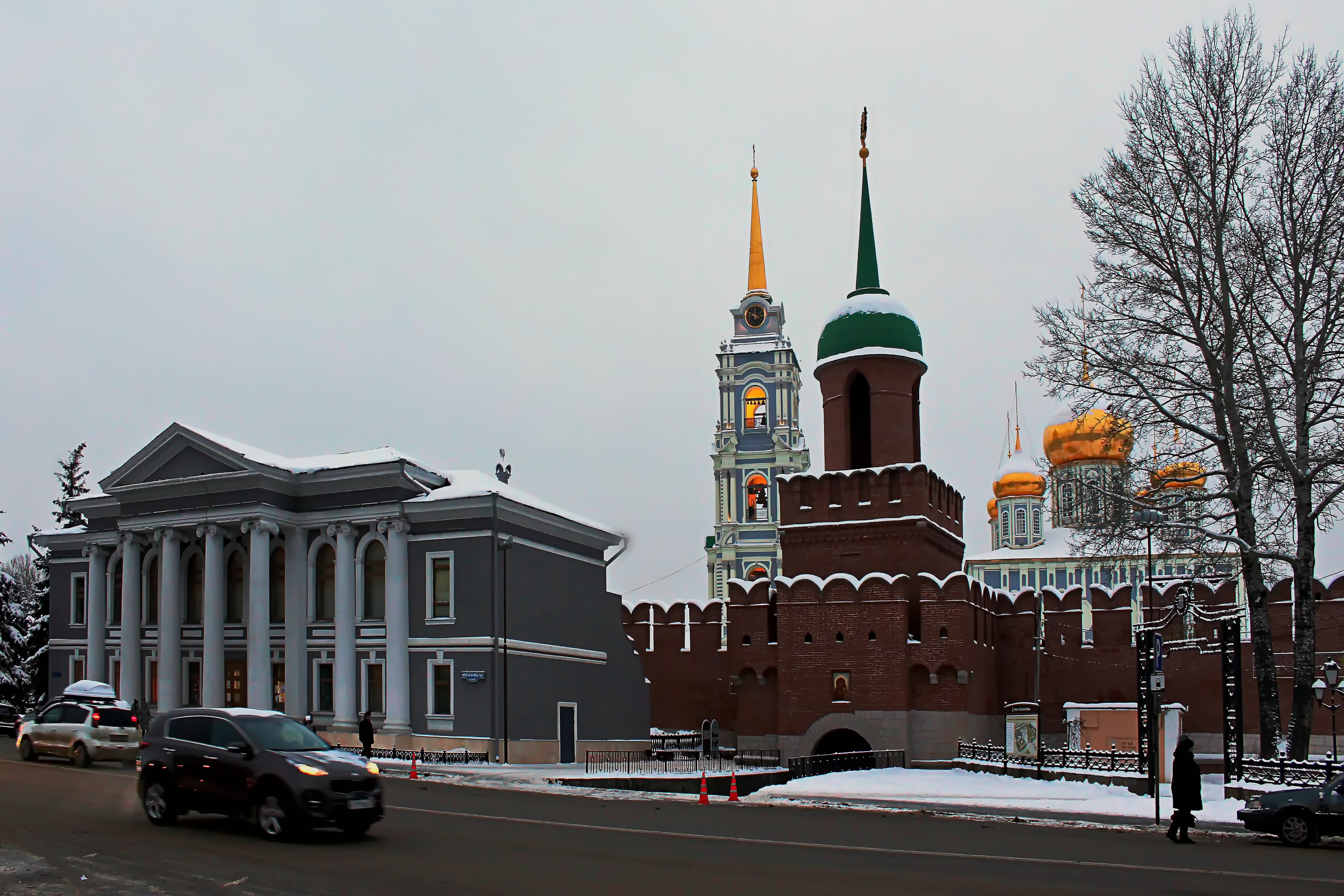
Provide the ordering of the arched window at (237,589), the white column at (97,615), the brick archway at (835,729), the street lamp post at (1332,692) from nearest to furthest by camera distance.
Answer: the street lamp post at (1332,692)
the brick archway at (835,729)
the arched window at (237,589)
the white column at (97,615)

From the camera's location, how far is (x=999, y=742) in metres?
40.7

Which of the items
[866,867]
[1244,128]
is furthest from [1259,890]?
[1244,128]

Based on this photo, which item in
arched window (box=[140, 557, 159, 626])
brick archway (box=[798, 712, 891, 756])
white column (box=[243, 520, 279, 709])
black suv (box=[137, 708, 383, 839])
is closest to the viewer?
black suv (box=[137, 708, 383, 839])

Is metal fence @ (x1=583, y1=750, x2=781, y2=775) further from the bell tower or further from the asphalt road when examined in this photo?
the bell tower

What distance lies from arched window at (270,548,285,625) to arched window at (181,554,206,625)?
8.91ft

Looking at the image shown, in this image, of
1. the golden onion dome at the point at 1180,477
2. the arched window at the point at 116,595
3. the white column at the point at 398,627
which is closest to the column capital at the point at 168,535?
the arched window at the point at 116,595

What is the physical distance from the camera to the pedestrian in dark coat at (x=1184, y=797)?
1853 cm

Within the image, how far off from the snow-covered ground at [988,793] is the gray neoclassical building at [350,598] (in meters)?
10.6

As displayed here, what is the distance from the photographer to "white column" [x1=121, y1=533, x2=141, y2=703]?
41.4 metres

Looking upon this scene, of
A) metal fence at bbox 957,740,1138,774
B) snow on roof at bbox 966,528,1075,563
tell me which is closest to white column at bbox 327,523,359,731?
metal fence at bbox 957,740,1138,774

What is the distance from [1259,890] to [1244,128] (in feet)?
67.9

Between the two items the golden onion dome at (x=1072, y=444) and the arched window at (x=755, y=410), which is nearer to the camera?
the golden onion dome at (x=1072, y=444)

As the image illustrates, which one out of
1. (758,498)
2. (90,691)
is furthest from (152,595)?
(758,498)

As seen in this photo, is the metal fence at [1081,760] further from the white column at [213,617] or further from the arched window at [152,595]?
the arched window at [152,595]
